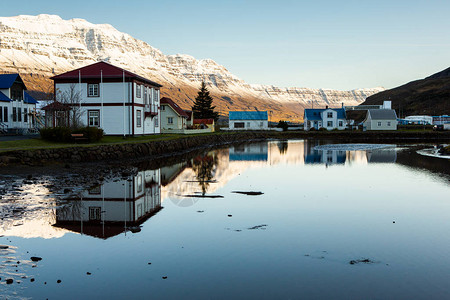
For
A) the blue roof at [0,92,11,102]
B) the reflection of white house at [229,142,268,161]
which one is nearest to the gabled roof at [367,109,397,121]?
the reflection of white house at [229,142,268,161]

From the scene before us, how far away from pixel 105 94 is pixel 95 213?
3563 centimetres

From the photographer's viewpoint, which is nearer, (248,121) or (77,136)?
(77,136)

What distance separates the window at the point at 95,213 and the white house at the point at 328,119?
103156 millimetres

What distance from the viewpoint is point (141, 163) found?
36.7 metres

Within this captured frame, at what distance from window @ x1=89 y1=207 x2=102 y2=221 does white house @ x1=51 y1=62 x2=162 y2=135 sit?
33004mm

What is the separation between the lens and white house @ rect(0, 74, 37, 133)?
52.0 m

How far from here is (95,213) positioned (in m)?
16.6

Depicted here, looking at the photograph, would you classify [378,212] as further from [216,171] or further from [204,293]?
[216,171]

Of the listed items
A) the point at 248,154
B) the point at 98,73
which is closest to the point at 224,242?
the point at 248,154

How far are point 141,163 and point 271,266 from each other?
27171mm

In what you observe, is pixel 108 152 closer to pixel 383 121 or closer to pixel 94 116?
pixel 94 116

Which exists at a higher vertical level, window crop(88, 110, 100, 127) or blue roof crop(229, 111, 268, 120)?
blue roof crop(229, 111, 268, 120)

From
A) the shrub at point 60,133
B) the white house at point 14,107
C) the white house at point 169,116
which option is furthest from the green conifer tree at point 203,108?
the shrub at point 60,133

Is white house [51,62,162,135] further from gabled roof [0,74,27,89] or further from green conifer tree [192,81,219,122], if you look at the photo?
green conifer tree [192,81,219,122]
